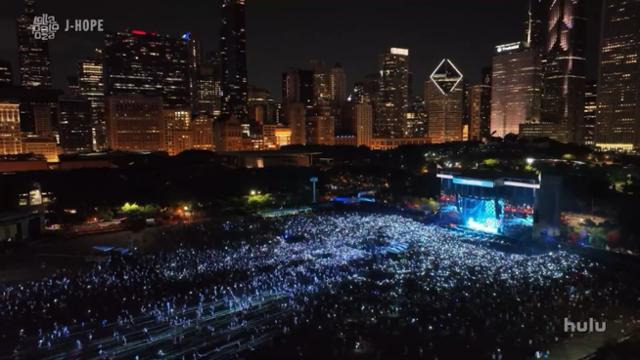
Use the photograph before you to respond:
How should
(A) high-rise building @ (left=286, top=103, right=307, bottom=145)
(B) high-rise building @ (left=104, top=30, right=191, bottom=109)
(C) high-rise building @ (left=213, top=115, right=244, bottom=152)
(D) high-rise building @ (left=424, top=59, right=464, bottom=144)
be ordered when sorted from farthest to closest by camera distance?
(D) high-rise building @ (left=424, top=59, right=464, bottom=144)
(B) high-rise building @ (left=104, top=30, right=191, bottom=109)
(A) high-rise building @ (left=286, top=103, right=307, bottom=145)
(C) high-rise building @ (left=213, top=115, right=244, bottom=152)

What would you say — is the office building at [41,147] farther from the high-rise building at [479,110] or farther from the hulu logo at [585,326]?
the high-rise building at [479,110]

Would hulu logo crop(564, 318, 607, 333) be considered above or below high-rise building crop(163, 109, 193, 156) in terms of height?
below

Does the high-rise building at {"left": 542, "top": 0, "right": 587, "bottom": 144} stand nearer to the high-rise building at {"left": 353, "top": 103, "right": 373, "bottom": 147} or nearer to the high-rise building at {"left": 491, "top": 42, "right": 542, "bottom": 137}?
the high-rise building at {"left": 491, "top": 42, "right": 542, "bottom": 137}

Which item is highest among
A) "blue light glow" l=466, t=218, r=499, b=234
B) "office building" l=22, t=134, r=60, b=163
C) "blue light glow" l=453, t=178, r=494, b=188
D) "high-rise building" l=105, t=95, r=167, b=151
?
"high-rise building" l=105, t=95, r=167, b=151

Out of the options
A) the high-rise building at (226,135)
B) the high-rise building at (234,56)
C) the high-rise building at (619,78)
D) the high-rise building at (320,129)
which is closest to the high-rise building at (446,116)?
the high-rise building at (320,129)

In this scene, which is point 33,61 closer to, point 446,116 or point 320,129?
point 320,129

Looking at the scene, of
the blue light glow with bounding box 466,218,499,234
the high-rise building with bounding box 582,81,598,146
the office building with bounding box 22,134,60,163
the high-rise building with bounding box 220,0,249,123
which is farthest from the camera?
the high-rise building with bounding box 220,0,249,123

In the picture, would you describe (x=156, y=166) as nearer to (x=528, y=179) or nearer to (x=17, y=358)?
(x=528, y=179)

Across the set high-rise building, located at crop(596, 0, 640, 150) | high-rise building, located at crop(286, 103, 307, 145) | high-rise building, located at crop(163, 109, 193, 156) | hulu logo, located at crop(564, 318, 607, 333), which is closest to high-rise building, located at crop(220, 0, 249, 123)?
high-rise building, located at crop(286, 103, 307, 145)
